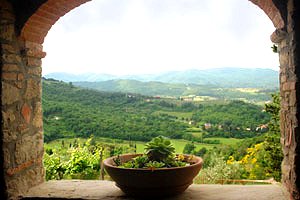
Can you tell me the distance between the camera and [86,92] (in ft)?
23.3

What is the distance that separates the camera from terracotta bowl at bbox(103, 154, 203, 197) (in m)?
2.25

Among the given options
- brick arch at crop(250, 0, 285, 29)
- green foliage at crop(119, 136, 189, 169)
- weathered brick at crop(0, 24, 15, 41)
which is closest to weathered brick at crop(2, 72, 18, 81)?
weathered brick at crop(0, 24, 15, 41)

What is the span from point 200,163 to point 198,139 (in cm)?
284

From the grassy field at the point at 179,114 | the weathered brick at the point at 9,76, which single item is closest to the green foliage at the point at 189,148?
the grassy field at the point at 179,114

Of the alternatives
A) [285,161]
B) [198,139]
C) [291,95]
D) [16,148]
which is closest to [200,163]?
[285,161]

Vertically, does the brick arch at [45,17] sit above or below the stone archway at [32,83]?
above

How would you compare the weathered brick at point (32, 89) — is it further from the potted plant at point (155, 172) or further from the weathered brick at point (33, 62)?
the potted plant at point (155, 172)

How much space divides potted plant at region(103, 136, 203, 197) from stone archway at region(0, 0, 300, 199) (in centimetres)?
70

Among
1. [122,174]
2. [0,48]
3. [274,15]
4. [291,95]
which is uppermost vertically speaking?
[274,15]

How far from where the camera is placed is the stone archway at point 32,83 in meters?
2.05

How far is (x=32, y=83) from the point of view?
2758mm

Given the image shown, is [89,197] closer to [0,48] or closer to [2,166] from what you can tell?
[2,166]

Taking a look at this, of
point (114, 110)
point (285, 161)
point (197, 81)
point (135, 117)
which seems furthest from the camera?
point (197, 81)

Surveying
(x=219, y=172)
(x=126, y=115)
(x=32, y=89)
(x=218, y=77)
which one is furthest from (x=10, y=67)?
(x=218, y=77)
